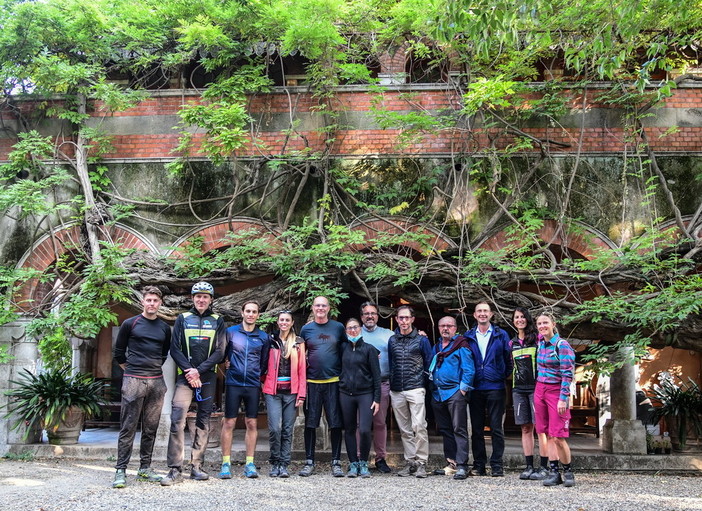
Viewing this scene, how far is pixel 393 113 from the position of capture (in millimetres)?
9547

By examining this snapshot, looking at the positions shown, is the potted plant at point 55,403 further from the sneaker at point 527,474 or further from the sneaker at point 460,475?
the sneaker at point 527,474

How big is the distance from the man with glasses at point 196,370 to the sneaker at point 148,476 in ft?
0.54

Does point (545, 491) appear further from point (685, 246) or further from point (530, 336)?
point (685, 246)

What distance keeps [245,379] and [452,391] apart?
2219 mm

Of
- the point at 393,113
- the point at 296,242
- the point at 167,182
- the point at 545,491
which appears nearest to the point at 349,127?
the point at 393,113

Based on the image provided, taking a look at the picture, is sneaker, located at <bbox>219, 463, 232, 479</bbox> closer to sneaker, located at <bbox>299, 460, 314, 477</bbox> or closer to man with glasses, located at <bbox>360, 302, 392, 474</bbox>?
sneaker, located at <bbox>299, 460, 314, 477</bbox>

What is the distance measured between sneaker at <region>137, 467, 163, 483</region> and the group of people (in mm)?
12

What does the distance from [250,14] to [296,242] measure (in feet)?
10.6

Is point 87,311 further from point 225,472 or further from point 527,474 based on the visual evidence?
point 527,474

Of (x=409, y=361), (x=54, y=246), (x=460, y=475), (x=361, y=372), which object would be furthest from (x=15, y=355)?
(x=460, y=475)

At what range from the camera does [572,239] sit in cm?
995

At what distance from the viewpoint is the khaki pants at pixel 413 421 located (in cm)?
757

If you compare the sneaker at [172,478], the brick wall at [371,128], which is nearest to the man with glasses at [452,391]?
the sneaker at [172,478]

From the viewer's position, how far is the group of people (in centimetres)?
696
